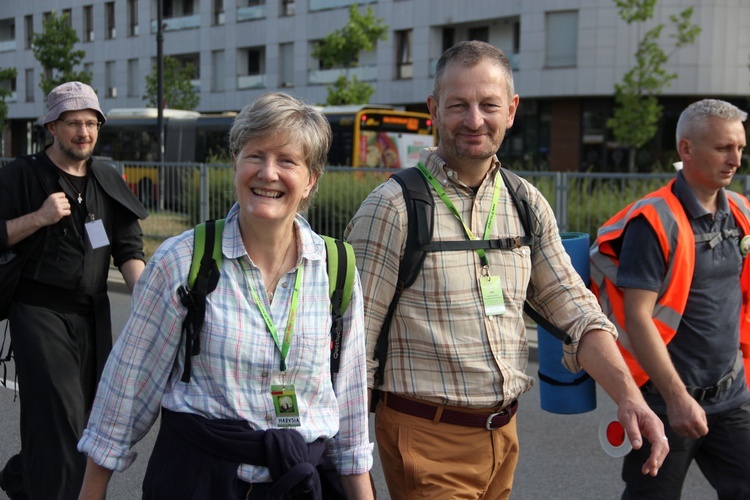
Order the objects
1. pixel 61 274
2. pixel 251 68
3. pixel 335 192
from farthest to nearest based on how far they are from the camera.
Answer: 1. pixel 251 68
2. pixel 335 192
3. pixel 61 274

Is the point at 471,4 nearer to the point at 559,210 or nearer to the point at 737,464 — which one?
the point at 559,210

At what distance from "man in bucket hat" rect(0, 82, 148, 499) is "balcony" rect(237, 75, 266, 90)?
4123 centimetres

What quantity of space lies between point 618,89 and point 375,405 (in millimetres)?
29644

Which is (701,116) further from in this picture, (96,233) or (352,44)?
(352,44)

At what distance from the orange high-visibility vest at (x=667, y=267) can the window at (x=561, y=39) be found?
3211cm

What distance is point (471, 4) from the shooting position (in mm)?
36344

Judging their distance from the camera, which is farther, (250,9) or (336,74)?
(250,9)

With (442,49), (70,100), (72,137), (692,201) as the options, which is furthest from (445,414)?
(442,49)

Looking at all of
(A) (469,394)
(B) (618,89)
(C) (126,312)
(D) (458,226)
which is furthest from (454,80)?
(B) (618,89)

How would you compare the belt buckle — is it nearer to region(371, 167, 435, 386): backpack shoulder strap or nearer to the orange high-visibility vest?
region(371, 167, 435, 386): backpack shoulder strap

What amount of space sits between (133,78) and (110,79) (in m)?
1.89

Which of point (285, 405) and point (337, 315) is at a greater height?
point (337, 315)

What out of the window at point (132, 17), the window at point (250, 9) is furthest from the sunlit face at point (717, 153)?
the window at point (132, 17)

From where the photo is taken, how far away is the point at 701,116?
3.47m
